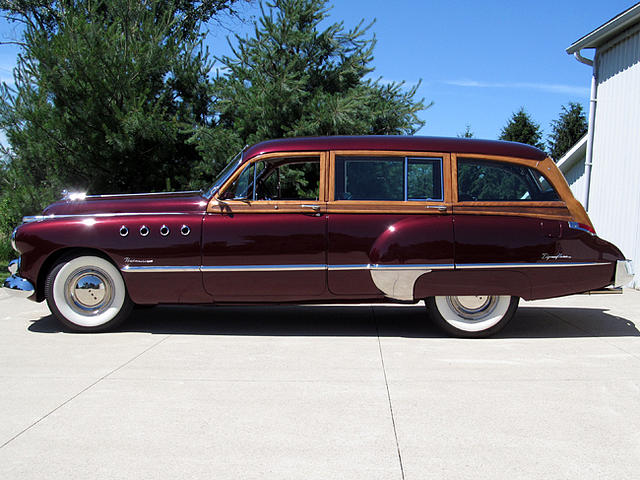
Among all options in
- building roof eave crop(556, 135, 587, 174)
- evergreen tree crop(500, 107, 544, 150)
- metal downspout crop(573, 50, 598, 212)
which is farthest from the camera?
evergreen tree crop(500, 107, 544, 150)

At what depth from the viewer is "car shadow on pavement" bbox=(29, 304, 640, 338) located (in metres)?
6.10

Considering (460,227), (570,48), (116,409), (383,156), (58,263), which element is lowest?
(116,409)

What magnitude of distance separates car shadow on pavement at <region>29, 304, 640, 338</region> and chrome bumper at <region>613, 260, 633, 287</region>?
0.61 metres

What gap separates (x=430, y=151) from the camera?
5816mm

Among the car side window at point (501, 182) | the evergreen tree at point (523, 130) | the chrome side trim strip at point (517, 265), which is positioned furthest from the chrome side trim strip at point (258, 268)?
the evergreen tree at point (523, 130)

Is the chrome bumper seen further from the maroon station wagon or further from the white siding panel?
the white siding panel

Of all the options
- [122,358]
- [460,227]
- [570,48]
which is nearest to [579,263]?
[460,227]

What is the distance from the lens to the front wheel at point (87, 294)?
584 centimetres

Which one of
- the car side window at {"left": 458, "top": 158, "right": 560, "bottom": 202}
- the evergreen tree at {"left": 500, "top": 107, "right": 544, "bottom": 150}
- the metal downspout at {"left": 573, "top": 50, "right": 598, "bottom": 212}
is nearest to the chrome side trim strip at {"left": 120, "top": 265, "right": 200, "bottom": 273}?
the car side window at {"left": 458, "top": 158, "right": 560, "bottom": 202}

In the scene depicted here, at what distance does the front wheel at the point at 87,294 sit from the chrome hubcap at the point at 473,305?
319cm

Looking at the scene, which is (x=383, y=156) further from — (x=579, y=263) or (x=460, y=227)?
(x=579, y=263)

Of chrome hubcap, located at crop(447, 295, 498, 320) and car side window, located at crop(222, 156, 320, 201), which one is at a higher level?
car side window, located at crop(222, 156, 320, 201)

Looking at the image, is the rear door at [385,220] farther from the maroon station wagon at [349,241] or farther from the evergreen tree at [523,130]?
the evergreen tree at [523,130]

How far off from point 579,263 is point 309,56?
350 inches
